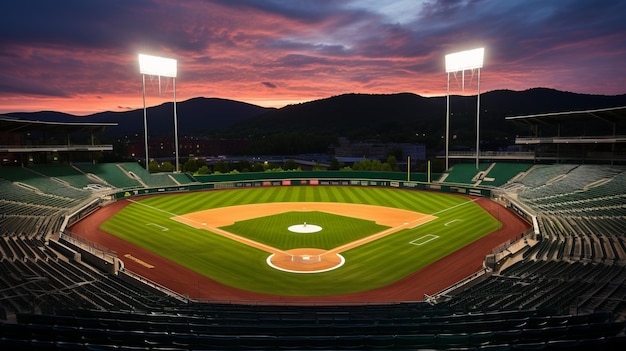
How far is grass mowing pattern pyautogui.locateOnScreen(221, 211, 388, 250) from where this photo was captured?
29.5 meters

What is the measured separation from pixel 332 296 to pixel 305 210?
24048 mm

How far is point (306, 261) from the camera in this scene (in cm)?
2495

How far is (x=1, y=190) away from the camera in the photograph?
3775cm

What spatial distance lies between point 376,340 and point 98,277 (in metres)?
14.6

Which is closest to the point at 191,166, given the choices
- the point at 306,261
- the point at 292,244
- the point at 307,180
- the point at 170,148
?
the point at 307,180

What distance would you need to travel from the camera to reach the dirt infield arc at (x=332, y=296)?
762 inches

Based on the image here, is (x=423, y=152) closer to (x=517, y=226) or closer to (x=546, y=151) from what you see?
(x=546, y=151)

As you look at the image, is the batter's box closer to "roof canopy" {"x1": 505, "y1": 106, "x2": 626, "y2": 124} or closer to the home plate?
the home plate

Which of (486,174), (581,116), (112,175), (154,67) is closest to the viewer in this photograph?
(581,116)

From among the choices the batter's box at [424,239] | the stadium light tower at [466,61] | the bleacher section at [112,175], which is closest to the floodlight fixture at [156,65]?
the bleacher section at [112,175]

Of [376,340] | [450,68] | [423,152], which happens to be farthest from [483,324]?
[423,152]

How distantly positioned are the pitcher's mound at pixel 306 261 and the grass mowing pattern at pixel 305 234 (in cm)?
142

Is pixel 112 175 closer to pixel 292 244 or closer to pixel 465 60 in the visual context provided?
pixel 292 244

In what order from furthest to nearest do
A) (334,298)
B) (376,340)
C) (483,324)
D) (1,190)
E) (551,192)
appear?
(551,192) → (1,190) → (334,298) → (483,324) → (376,340)
